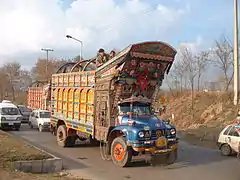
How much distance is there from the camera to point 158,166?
1210cm

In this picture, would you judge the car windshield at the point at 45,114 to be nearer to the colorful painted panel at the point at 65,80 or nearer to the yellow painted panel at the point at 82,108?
the colorful painted panel at the point at 65,80

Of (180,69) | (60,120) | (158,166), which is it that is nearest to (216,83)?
(180,69)

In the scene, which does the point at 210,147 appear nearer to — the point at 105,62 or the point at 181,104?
the point at 105,62

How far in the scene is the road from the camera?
1062 cm

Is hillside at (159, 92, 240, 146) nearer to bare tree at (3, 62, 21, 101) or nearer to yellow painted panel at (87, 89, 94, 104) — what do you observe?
yellow painted panel at (87, 89, 94, 104)

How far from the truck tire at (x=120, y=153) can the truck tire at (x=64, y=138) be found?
182 inches

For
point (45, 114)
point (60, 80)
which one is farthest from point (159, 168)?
point (45, 114)

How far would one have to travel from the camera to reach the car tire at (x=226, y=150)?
14.8m

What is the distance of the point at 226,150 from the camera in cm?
1492

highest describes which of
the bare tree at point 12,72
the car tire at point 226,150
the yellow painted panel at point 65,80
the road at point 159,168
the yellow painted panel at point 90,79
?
the bare tree at point 12,72

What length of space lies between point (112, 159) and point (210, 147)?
23.9 ft

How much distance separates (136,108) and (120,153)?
2166mm

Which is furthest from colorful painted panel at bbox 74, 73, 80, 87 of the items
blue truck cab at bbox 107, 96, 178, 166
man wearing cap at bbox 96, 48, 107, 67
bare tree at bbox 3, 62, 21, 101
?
bare tree at bbox 3, 62, 21, 101

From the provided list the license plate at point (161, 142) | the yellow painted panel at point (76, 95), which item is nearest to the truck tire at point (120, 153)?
the license plate at point (161, 142)
